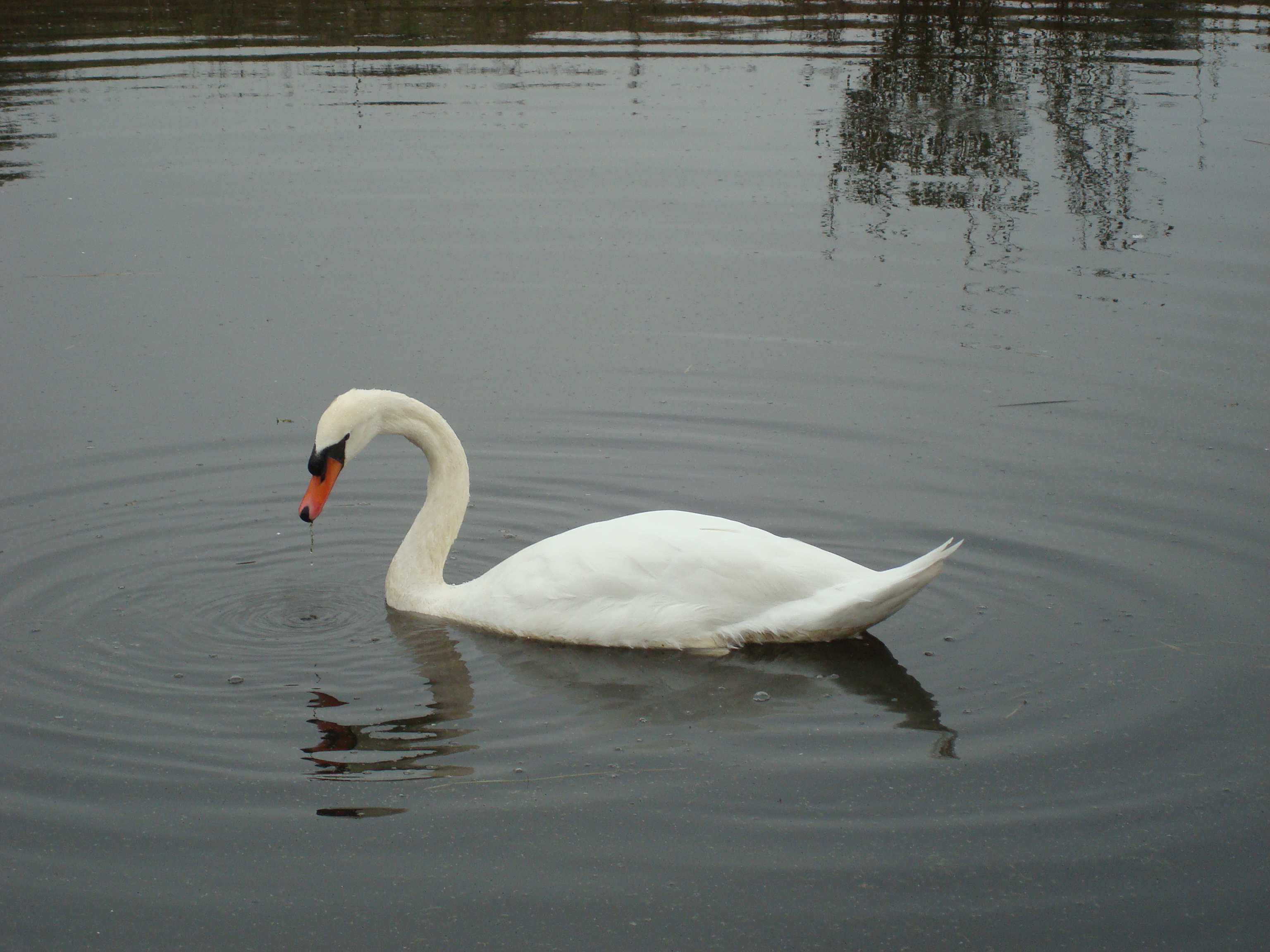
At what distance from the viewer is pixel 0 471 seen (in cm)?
748

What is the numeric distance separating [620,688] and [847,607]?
3.09ft

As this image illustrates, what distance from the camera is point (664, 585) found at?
5879 millimetres

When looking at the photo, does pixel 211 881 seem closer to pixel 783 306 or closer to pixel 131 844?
pixel 131 844

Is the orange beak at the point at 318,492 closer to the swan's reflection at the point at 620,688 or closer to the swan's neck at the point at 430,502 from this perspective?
the swan's neck at the point at 430,502

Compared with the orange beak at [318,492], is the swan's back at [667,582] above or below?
below

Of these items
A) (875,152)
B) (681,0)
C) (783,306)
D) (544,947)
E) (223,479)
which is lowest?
(544,947)

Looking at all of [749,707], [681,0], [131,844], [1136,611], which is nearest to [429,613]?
[749,707]

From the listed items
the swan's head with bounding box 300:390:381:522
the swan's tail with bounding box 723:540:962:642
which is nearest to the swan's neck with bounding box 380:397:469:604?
the swan's head with bounding box 300:390:381:522

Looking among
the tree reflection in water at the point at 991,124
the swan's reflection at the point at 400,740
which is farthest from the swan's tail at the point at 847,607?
the tree reflection in water at the point at 991,124

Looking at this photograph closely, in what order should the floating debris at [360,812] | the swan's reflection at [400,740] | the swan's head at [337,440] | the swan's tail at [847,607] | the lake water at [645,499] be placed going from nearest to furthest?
the lake water at [645,499] < the floating debris at [360,812] < the swan's reflection at [400,740] < the swan's tail at [847,607] < the swan's head at [337,440]

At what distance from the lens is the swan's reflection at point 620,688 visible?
5059mm

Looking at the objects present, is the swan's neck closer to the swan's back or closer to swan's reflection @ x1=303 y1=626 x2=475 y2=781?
the swan's back

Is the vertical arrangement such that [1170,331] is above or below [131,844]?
above

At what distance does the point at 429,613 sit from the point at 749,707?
5.51ft
